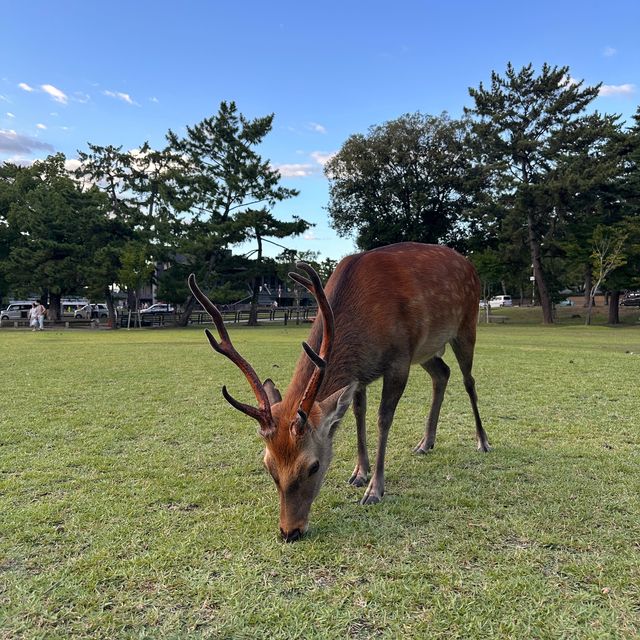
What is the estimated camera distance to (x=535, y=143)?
31.2 metres

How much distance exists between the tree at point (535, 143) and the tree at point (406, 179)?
3.76 metres

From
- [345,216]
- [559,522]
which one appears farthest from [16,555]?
[345,216]

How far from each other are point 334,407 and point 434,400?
2109 millimetres

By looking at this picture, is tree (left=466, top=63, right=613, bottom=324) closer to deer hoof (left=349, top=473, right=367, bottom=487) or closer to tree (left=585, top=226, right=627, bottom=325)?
tree (left=585, top=226, right=627, bottom=325)

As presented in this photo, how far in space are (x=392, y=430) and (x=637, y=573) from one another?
3.03 m

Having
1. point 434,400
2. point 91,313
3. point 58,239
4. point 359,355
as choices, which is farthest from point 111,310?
point 359,355

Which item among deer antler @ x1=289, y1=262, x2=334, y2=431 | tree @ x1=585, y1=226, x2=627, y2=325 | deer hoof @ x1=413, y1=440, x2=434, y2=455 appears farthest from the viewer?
tree @ x1=585, y1=226, x2=627, y2=325

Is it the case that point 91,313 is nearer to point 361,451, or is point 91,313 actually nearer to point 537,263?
point 537,263

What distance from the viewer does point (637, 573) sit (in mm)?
2465

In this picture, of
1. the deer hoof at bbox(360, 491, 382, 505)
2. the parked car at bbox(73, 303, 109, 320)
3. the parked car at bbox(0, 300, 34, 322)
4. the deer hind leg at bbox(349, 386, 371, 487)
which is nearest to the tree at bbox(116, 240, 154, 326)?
the parked car at bbox(0, 300, 34, 322)

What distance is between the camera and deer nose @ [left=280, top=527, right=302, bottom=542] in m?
2.84

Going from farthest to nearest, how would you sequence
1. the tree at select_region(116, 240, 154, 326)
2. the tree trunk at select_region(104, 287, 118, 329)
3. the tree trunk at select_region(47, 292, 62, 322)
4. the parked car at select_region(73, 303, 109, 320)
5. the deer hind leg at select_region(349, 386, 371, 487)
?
the parked car at select_region(73, 303, 109, 320) < the tree trunk at select_region(47, 292, 62, 322) < the tree trunk at select_region(104, 287, 118, 329) < the tree at select_region(116, 240, 154, 326) < the deer hind leg at select_region(349, 386, 371, 487)

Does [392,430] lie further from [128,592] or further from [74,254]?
[74,254]

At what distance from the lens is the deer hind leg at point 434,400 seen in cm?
469
